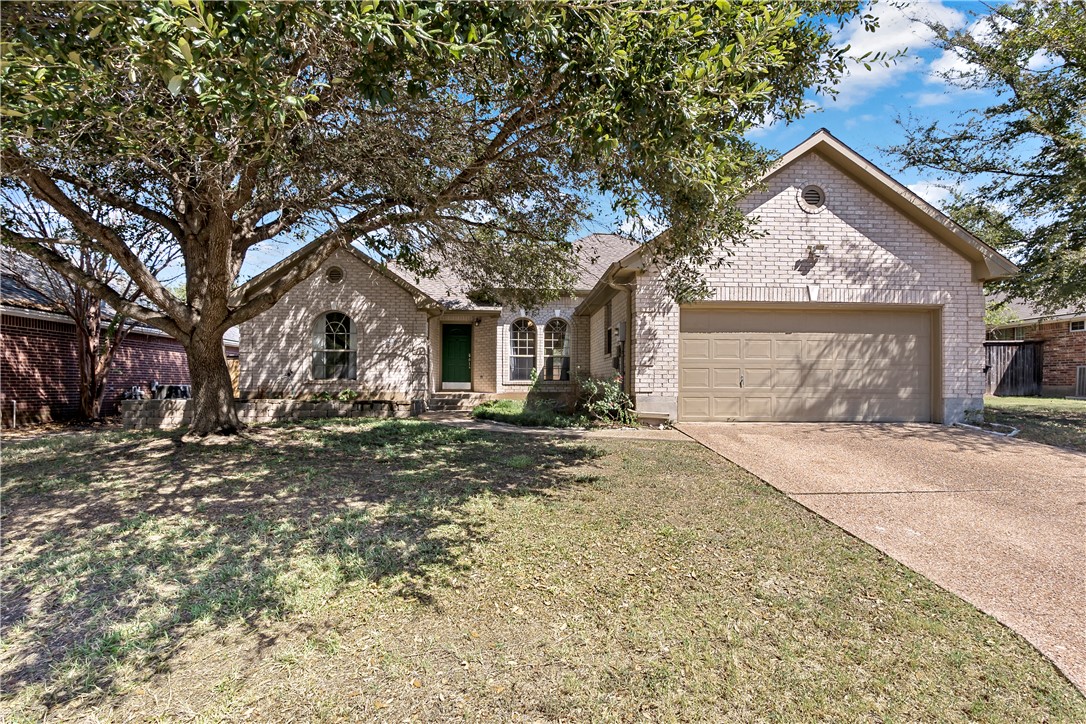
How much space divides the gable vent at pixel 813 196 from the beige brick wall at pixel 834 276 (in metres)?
0.12

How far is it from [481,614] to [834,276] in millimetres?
9763

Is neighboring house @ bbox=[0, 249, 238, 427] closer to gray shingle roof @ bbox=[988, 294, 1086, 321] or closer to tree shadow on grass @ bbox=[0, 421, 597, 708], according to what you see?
tree shadow on grass @ bbox=[0, 421, 597, 708]

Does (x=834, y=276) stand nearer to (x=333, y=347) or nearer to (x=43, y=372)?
(x=333, y=347)

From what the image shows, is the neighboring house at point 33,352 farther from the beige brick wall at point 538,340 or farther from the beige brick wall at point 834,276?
the beige brick wall at point 834,276

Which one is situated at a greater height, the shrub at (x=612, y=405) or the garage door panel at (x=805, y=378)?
the garage door panel at (x=805, y=378)

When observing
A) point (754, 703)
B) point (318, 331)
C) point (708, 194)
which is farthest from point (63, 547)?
point (318, 331)

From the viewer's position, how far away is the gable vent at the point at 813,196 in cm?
1021

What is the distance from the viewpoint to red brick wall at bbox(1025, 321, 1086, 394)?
1875 cm

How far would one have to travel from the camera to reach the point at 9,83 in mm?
2936

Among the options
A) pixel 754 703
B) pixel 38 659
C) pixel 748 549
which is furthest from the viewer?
pixel 748 549

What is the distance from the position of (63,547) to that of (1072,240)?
17.4 metres

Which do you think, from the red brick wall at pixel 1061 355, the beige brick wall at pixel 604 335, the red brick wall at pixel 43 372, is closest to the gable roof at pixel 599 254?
the beige brick wall at pixel 604 335

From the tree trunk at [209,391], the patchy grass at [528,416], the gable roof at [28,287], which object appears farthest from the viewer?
the gable roof at [28,287]

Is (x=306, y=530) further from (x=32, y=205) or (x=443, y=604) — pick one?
(x=32, y=205)
